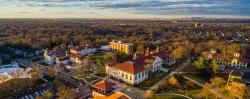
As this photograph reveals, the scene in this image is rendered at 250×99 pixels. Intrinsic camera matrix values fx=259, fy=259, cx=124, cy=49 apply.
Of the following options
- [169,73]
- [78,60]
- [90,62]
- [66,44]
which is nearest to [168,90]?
[169,73]

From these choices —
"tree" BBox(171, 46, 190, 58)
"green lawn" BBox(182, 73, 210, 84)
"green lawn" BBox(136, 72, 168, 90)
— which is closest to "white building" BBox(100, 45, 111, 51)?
"tree" BBox(171, 46, 190, 58)

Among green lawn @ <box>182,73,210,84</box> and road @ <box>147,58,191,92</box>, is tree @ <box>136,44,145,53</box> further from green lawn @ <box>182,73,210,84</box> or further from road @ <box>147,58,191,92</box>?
green lawn @ <box>182,73,210,84</box>

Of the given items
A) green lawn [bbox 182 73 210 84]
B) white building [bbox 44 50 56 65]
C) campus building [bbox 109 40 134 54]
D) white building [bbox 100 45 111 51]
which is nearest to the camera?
green lawn [bbox 182 73 210 84]

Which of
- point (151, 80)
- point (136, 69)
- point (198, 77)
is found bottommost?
point (151, 80)

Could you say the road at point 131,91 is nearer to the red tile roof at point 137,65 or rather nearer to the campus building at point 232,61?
the red tile roof at point 137,65

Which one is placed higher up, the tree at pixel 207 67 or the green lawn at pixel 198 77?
the tree at pixel 207 67

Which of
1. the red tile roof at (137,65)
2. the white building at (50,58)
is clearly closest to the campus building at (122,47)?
the red tile roof at (137,65)

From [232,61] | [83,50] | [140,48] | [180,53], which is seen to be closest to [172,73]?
[180,53]

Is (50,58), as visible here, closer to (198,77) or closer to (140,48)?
(140,48)
